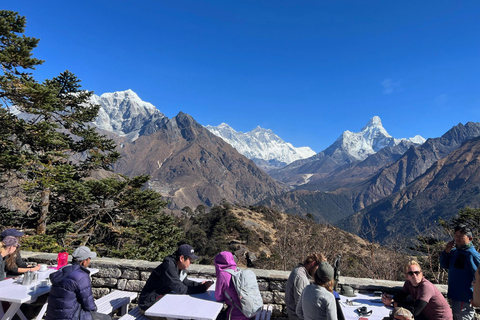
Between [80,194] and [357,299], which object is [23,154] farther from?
[357,299]

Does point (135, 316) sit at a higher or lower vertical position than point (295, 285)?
lower

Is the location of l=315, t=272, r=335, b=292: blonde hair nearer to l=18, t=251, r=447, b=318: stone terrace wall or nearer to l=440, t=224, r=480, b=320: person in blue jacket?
l=18, t=251, r=447, b=318: stone terrace wall

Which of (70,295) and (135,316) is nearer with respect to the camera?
(70,295)

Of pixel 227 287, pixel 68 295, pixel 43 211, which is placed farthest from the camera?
pixel 43 211

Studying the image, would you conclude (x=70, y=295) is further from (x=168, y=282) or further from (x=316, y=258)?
(x=316, y=258)

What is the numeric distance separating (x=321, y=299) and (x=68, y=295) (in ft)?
9.83

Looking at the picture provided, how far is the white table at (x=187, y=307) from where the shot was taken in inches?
134

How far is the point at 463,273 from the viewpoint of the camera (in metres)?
3.99

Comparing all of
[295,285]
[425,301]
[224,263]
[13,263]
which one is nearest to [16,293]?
[13,263]

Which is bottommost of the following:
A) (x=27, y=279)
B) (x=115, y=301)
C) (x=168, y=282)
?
(x=115, y=301)

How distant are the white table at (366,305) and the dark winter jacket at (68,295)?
3.34m

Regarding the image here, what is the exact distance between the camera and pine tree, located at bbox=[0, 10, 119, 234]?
36.3 feet

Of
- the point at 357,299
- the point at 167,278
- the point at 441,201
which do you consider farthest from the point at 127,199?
the point at 441,201

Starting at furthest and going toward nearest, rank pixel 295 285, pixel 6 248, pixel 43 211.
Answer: pixel 43 211 → pixel 6 248 → pixel 295 285
